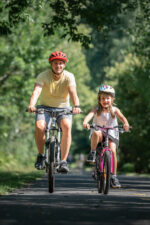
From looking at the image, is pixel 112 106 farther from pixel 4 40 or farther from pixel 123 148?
pixel 123 148

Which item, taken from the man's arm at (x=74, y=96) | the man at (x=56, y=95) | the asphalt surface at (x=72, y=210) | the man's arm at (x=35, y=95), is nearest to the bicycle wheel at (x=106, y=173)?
the asphalt surface at (x=72, y=210)

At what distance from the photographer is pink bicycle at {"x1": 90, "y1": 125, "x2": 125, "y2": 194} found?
9.46m

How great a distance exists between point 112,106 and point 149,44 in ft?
40.8

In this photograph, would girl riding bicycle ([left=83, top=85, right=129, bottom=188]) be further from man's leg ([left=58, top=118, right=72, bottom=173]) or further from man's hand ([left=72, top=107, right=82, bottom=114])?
man's hand ([left=72, top=107, right=82, bottom=114])

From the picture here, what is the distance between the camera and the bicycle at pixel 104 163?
9.46 m

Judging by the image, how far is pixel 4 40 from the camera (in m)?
29.9

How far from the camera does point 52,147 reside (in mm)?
9484

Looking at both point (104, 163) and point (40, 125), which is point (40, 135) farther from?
point (104, 163)

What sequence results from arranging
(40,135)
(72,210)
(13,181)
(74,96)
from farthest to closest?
(13,181) < (40,135) < (74,96) < (72,210)

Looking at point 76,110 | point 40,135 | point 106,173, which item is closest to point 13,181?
point 40,135

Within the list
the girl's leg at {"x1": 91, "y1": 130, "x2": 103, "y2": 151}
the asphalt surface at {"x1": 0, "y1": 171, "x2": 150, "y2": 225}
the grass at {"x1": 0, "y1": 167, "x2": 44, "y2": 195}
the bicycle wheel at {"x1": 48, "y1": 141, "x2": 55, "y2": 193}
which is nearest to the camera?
the asphalt surface at {"x1": 0, "y1": 171, "x2": 150, "y2": 225}

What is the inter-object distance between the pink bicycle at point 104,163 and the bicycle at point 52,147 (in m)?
0.62

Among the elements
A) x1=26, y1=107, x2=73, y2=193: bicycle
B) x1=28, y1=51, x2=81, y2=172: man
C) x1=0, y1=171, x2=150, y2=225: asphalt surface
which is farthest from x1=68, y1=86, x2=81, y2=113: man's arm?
x1=0, y1=171, x2=150, y2=225: asphalt surface

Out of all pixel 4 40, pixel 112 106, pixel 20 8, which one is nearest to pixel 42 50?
pixel 4 40
